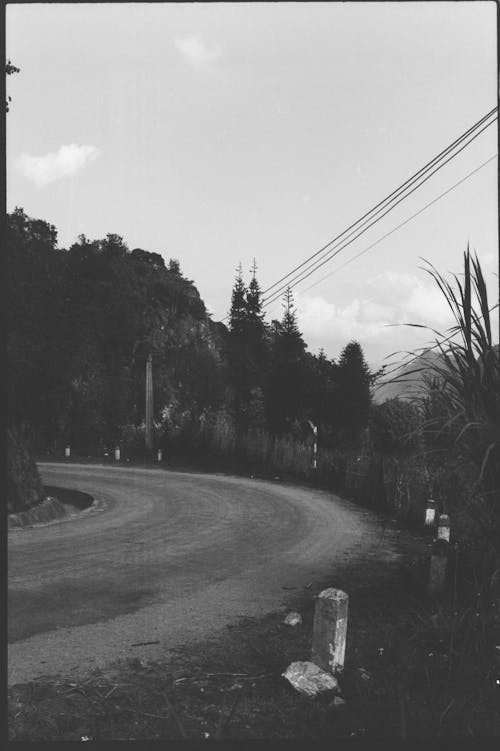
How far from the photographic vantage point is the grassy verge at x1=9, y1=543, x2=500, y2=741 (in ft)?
12.7

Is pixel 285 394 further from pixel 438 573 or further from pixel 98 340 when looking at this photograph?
pixel 438 573

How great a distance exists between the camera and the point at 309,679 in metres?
4.42

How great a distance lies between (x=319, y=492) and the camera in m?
16.7

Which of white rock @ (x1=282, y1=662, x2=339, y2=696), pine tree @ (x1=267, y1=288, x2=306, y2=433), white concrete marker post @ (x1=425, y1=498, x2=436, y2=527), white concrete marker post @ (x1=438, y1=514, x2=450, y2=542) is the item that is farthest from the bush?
pine tree @ (x1=267, y1=288, x2=306, y2=433)

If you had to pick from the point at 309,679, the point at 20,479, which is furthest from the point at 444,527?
the point at 20,479

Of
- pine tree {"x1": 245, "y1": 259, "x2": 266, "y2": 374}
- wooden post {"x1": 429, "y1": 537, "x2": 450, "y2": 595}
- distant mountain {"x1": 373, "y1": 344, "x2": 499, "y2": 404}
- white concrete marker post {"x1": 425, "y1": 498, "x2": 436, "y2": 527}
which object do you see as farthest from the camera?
pine tree {"x1": 245, "y1": 259, "x2": 266, "y2": 374}

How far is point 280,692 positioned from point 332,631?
574 millimetres

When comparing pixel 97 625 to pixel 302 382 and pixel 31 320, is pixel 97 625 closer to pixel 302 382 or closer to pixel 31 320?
pixel 31 320

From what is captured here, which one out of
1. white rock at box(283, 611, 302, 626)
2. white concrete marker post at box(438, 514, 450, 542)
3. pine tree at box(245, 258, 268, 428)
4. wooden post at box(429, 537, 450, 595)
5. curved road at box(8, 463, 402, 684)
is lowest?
curved road at box(8, 463, 402, 684)

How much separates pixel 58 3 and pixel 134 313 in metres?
42.0

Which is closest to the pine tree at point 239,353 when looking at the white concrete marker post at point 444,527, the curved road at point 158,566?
the curved road at point 158,566

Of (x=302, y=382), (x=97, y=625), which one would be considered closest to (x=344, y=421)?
(x=302, y=382)

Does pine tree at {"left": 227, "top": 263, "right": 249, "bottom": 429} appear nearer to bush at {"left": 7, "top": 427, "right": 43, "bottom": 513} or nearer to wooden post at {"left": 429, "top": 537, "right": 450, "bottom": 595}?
bush at {"left": 7, "top": 427, "right": 43, "bottom": 513}

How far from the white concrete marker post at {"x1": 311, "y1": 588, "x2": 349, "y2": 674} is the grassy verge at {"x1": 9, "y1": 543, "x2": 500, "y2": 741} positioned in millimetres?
148
